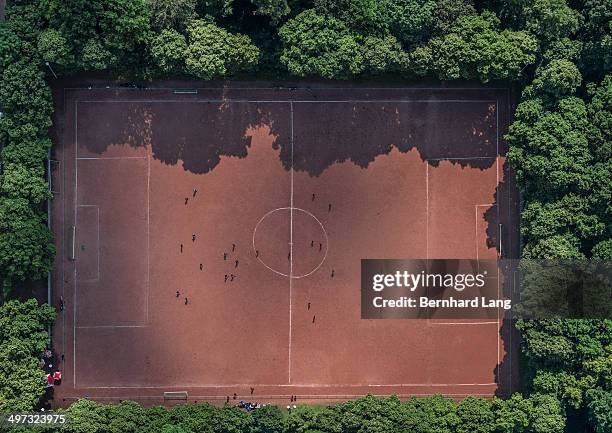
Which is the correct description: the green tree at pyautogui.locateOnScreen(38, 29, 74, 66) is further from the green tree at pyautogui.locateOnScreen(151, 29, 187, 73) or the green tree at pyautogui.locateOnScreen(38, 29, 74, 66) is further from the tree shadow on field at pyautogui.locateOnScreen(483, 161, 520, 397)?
the tree shadow on field at pyautogui.locateOnScreen(483, 161, 520, 397)

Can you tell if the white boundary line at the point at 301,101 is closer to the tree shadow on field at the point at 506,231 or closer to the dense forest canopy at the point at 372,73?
the dense forest canopy at the point at 372,73

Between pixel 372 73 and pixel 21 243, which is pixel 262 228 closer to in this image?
pixel 372 73

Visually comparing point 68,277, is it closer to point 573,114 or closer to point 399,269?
point 399,269

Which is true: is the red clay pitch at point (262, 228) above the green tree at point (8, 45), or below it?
below

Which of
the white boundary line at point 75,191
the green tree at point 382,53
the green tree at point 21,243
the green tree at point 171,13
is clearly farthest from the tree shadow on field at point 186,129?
the green tree at point 382,53

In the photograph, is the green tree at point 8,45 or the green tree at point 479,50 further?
the green tree at point 479,50

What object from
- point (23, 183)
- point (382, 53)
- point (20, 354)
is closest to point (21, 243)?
point (23, 183)

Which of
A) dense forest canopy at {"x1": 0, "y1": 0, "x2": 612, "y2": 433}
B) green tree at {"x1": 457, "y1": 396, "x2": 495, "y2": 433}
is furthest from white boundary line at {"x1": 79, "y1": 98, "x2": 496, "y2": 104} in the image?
green tree at {"x1": 457, "y1": 396, "x2": 495, "y2": 433}
